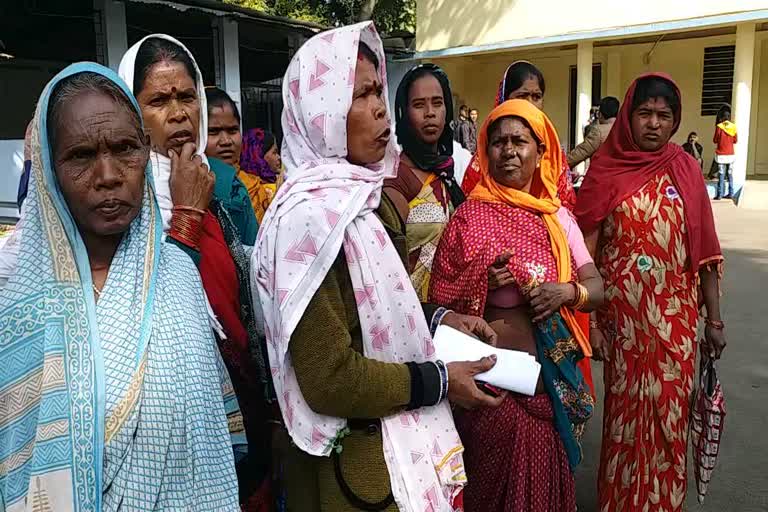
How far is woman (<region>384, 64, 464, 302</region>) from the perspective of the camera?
2.77 m

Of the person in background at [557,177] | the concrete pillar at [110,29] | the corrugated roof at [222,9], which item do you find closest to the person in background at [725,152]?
the corrugated roof at [222,9]

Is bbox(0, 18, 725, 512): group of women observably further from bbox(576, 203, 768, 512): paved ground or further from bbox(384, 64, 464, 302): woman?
bbox(576, 203, 768, 512): paved ground

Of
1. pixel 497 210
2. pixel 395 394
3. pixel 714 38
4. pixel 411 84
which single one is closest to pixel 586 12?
pixel 714 38

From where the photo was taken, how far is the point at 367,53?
5.66 feet

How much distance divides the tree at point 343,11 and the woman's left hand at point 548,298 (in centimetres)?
2038

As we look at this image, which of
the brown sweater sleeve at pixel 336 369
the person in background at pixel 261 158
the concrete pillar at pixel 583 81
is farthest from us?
the concrete pillar at pixel 583 81

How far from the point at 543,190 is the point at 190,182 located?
4.50ft

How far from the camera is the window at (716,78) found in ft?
47.5

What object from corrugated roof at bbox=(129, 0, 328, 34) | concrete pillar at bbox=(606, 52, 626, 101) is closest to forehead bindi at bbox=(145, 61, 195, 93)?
corrugated roof at bbox=(129, 0, 328, 34)

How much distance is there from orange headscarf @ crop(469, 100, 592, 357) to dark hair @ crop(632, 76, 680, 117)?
1.88 feet

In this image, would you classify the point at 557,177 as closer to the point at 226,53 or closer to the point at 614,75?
the point at 226,53

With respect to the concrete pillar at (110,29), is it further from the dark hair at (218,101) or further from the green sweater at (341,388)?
the green sweater at (341,388)

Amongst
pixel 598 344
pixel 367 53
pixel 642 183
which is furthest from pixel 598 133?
pixel 367 53

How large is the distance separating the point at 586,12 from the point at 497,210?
11766 mm
